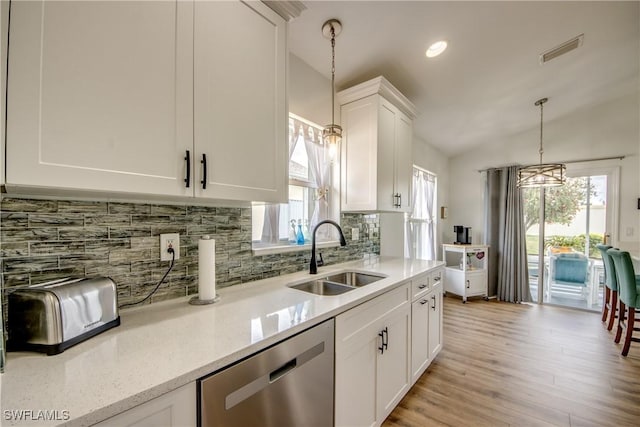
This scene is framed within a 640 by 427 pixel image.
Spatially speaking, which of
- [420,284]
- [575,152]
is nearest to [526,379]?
[420,284]

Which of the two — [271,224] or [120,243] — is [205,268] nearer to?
[120,243]

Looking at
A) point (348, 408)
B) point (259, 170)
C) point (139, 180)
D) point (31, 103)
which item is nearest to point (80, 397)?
point (139, 180)

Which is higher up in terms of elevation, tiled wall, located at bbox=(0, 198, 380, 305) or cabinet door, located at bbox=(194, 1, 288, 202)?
cabinet door, located at bbox=(194, 1, 288, 202)

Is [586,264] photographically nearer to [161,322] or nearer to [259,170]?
[259,170]

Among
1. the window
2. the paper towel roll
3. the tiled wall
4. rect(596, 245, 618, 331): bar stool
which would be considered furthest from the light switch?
rect(596, 245, 618, 331): bar stool

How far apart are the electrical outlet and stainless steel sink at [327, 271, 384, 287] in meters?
1.06

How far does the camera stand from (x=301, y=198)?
2.22 metres

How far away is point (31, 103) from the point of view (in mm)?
696

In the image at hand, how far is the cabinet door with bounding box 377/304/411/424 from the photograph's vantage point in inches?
61.7

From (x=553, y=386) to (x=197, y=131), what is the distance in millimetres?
3004

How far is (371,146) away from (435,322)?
1.63m

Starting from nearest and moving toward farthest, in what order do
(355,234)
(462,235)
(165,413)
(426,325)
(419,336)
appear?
(165,413), (419,336), (426,325), (355,234), (462,235)

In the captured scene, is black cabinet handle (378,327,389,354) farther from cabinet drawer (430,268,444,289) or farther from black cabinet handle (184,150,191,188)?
black cabinet handle (184,150,191,188)

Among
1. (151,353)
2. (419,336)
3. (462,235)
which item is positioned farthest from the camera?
(462,235)
